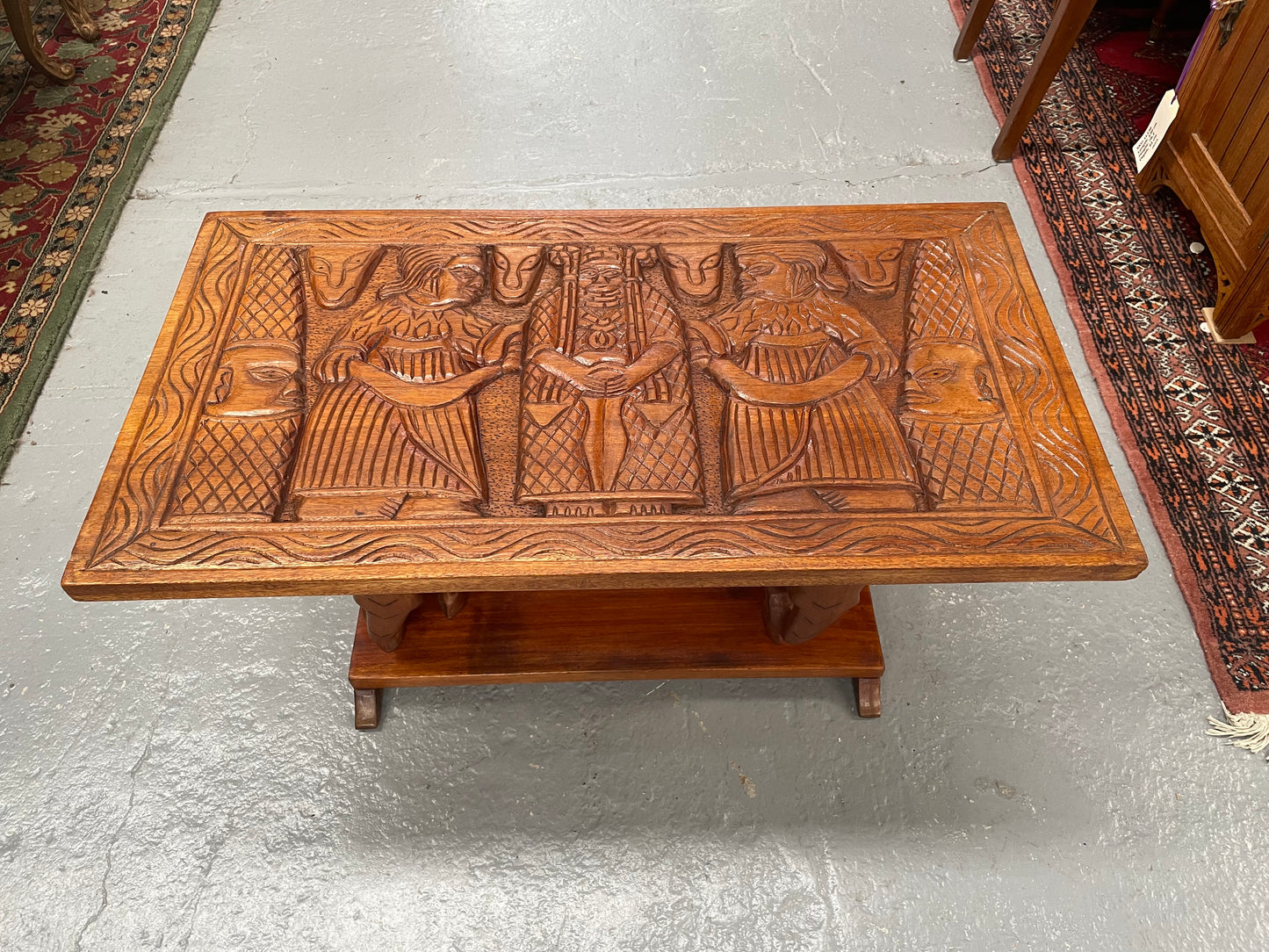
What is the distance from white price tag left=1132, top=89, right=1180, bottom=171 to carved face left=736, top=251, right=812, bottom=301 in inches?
72.0

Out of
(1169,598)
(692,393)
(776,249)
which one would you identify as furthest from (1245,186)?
(692,393)

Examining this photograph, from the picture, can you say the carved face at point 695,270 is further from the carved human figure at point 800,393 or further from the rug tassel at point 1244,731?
the rug tassel at point 1244,731

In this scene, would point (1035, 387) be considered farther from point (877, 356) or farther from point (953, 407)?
point (877, 356)

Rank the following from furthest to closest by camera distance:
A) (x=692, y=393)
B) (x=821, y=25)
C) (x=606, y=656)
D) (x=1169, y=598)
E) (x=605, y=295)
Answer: (x=821, y=25), (x=1169, y=598), (x=606, y=656), (x=605, y=295), (x=692, y=393)

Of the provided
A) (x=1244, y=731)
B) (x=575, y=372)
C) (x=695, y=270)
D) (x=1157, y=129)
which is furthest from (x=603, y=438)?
(x=1157, y=129)

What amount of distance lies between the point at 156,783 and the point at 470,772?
27.0 inches

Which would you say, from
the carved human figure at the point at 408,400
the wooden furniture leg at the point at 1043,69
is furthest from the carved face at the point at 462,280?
the wooden furniture leg at the point at 1043,69

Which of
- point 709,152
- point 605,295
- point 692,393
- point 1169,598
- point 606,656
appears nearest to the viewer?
point 692,393

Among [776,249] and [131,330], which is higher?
[776,249]

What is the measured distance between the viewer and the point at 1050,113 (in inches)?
128

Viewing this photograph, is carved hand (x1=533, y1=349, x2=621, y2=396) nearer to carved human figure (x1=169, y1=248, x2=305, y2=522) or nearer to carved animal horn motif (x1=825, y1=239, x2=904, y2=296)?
carved human figure (x1=169, y1=248, x2=305, y2=522)

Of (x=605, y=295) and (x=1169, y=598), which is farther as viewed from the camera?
(x=1169, y=598)

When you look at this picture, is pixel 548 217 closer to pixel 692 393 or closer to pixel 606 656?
pixel 692 393

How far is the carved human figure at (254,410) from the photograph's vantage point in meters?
1.42
